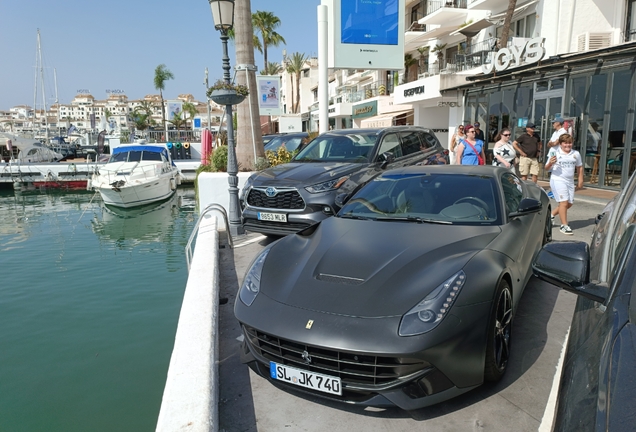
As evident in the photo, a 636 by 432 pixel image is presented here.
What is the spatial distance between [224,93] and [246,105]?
3.73m

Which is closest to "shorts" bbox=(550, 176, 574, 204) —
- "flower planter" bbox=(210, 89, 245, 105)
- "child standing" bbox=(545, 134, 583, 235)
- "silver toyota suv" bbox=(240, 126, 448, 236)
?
"child standing" bbox=(545, 134, 583, 235)

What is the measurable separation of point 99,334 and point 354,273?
5.11m

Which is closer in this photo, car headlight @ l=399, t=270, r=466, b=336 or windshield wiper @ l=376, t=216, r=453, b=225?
car headlight @ l=399, t=270, r=466, b=336

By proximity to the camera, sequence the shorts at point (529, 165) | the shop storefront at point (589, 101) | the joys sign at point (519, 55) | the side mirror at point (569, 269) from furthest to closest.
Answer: the joys sign at point (519, 55)
the shop storefront at point (589, 101)
the shorts at point (529, 165)
the side mirror at point (569, 269)

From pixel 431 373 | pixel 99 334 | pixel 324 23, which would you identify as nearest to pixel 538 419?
pixel 431 373

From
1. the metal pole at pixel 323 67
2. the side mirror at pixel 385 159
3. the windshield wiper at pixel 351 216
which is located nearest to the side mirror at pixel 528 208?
the windshield wiper at pixel 351 216

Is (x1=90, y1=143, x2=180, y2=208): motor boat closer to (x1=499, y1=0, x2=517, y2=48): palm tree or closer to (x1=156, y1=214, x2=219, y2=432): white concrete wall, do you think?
(x1=499, y1=0, x2=517, y2=48): palm tree

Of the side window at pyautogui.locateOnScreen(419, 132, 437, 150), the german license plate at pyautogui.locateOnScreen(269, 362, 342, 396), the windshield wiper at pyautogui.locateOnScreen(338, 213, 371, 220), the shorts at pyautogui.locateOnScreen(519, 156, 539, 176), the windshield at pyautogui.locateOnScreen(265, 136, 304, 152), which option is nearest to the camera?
the german license plate at pyautogui.locateOnScreen(269, 362, 342, 396)

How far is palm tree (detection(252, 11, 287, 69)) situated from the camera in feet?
156

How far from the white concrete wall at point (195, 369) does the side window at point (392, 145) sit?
13.6ft

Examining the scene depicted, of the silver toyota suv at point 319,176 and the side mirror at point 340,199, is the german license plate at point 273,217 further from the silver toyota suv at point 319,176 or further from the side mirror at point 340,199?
the side mirror at point 340,199

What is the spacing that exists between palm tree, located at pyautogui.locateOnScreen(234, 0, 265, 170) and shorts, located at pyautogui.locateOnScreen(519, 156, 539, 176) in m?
5.99

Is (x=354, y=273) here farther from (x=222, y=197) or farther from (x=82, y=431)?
(x=222, y=197)

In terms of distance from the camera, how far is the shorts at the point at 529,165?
9.90 metres
